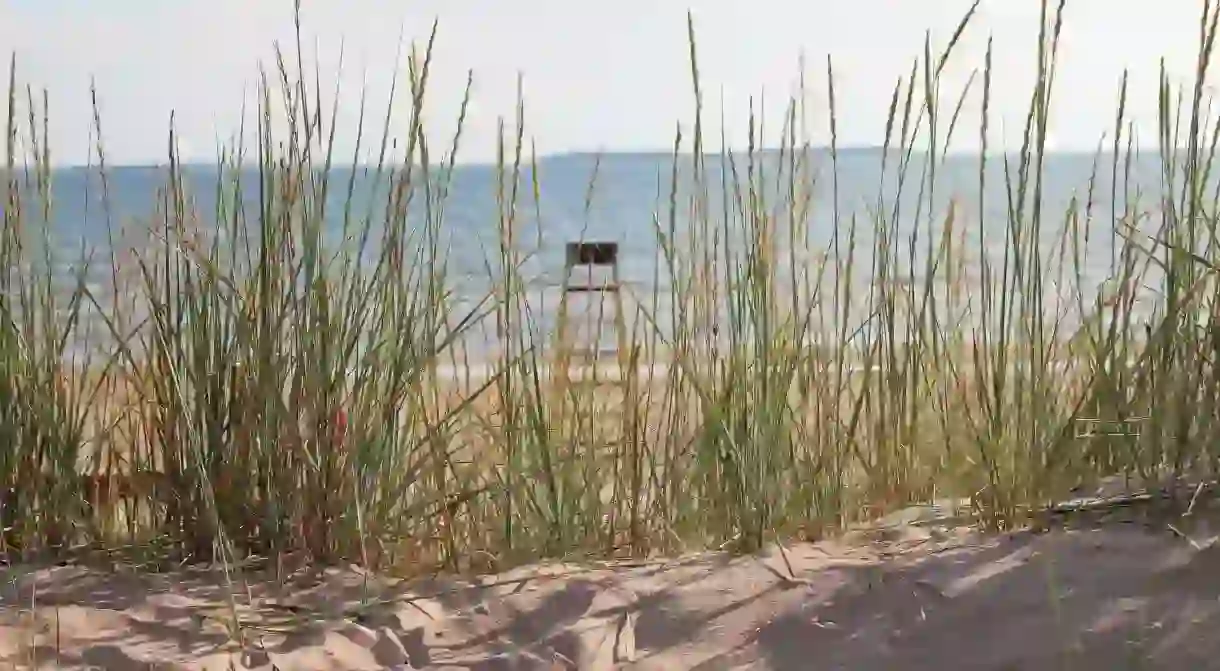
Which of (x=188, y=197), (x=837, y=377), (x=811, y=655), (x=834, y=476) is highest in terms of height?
(x=188, y=197)

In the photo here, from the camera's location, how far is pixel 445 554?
4.62ft

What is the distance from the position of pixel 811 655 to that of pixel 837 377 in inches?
21.6

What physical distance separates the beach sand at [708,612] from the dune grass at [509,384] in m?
0.09

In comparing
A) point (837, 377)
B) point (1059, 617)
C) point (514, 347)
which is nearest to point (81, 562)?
point (514, 347)

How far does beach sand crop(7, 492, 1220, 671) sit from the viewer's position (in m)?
1.12

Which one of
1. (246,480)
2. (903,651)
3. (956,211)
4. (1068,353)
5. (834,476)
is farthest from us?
(956,211)

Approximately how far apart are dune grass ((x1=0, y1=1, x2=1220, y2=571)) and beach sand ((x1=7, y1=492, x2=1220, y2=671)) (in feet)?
0.29

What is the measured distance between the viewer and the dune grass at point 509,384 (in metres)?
1.35

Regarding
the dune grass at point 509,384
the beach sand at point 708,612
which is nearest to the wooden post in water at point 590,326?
the dune grass at point 509,384

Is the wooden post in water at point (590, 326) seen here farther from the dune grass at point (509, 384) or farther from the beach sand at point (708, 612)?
the beach sand at point (708, 612)

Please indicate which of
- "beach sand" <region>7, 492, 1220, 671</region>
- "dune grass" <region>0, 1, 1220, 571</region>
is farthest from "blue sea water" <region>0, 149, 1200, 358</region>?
"beach sand" <region>7, 492, 1220, 671</region>

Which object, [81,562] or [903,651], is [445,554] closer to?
[81,562]

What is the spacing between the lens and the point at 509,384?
1491mm

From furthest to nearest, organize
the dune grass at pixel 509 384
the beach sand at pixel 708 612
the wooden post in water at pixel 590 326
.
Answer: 1. the wooden post in water at pixel 590 326
2. the dune grass at pixel 509 384
3. the beach sand at pixel 708 612
